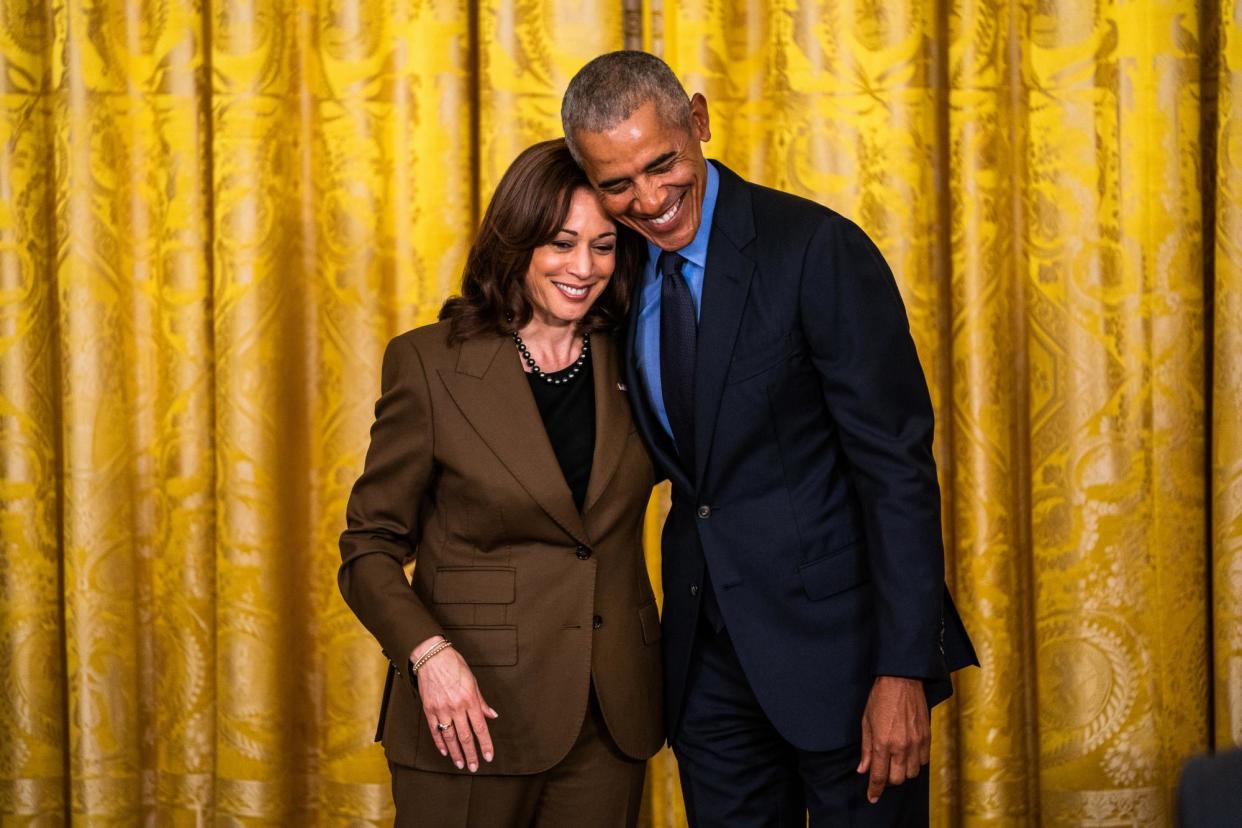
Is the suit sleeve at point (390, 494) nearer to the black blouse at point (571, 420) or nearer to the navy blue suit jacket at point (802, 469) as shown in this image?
the black blouse at point (571, 420)

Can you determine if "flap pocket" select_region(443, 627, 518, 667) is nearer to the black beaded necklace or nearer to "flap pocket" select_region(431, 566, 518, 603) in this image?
"flap pocket" select_region(431, 566, 518, 603)

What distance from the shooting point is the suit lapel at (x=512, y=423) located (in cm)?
177

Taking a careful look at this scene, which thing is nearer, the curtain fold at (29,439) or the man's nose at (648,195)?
the man's nose at (648,195)

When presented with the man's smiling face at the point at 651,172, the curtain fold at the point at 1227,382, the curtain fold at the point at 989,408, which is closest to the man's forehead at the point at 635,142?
the man's smiling face at the point at 651,172

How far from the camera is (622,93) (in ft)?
5.76

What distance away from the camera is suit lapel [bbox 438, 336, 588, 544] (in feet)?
5.82

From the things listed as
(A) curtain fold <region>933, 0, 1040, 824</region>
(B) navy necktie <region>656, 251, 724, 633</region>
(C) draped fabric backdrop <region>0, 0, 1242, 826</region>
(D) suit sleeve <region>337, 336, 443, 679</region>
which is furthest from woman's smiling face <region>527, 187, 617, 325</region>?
(A) curtain fold <region>933, 0, 1040, 824</region>

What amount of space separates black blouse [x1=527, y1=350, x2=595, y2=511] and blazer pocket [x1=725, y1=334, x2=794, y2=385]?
0.23m

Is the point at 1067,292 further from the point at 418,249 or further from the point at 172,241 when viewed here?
the point at 172,241

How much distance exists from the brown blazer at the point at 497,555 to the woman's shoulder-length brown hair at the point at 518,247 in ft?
0.27

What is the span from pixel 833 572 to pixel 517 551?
43cm

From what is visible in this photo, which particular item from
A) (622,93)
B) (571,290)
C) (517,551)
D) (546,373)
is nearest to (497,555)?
(517,551)

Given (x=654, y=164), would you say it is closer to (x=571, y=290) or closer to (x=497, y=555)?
(x=571, y=290)

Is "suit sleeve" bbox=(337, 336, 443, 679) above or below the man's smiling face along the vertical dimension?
below
